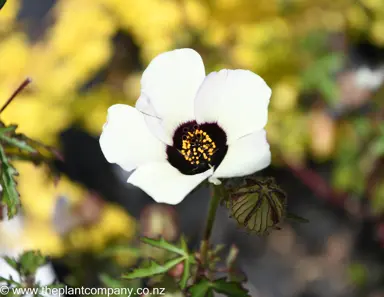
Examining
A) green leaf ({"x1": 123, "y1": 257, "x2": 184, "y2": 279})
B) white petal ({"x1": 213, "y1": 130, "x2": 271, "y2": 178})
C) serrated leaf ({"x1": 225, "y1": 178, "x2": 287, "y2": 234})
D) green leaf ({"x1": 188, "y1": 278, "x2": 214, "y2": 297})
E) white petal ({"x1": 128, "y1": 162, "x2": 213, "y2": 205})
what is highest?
white petal ({"x1": 213, "y1": 130, "x2": 271, "y2": 178})

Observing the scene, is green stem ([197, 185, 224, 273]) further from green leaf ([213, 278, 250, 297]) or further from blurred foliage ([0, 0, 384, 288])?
blurred foliage ([0, 0, 384, 288])

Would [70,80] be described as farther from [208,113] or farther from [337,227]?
[208,113]

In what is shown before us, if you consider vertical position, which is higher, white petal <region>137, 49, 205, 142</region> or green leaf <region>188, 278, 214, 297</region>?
white petal <region>137, 49, 205, 142</region>

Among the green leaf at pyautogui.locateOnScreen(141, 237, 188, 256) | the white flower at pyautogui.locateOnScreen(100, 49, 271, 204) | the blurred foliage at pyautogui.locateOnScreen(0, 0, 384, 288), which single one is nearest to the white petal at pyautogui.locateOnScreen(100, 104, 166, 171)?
the white flower at pyautogui.locateOnScreen(100, 49, 271, 204)

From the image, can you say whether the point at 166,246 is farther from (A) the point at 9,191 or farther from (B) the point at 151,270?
(A) the point at 9,191

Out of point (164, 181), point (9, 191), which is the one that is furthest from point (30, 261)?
point (164, 181)

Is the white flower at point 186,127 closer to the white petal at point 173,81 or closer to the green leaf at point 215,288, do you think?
the white petal at point 173,81

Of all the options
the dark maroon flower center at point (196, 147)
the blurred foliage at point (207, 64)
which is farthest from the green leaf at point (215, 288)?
the blurred foliage at point (207, 64)

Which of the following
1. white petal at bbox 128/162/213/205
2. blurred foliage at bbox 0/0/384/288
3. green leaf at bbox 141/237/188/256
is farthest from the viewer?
blurred foliage at bbox 0/0/384/288
